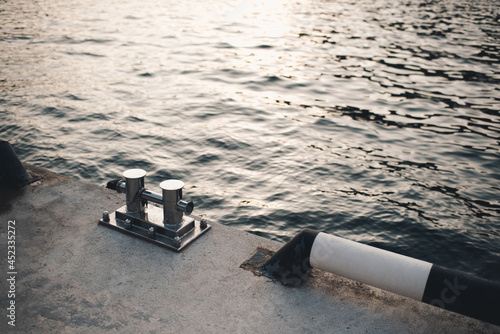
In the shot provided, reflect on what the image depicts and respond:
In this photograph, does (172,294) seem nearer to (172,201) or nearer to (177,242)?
(177,242)

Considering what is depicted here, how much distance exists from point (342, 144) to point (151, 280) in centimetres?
575

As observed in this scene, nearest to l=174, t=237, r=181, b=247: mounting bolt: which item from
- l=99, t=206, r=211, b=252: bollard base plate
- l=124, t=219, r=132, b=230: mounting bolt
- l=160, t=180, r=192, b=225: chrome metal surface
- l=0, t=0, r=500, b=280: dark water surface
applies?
l=99, t=206, r=211, b=252: bollard base plate

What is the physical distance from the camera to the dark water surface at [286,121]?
6207 mm

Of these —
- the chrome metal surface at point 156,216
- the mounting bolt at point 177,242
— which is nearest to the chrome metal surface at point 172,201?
the chrome metal surface at point 156,216

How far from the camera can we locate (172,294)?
3166 millimetres

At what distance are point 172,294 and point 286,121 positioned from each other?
654 cm

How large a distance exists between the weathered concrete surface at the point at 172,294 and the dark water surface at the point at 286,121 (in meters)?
2.40

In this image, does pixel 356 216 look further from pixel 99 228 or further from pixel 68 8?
pixel 68 8

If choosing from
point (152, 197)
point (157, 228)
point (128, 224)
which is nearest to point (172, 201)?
point (152, 197)

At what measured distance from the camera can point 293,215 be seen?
612 centimetres

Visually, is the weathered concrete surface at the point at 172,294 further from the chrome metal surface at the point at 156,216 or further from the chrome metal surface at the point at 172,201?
the chrome metal surface at the point at 172,201

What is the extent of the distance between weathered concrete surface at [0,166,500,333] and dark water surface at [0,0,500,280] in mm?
2399

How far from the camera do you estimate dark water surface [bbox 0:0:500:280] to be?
6207mm

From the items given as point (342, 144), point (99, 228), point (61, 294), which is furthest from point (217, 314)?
point (342, 144)
